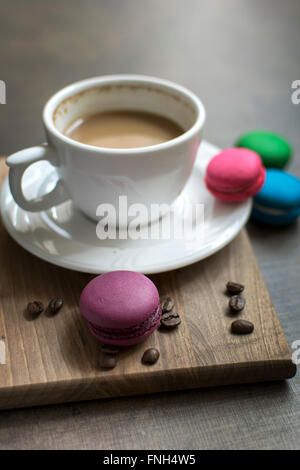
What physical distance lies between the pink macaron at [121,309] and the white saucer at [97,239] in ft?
0.25

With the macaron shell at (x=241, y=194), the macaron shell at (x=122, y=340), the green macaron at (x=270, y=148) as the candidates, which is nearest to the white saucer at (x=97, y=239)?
the macaron shell at (x=241, y=194)

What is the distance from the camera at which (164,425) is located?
809 millimetres

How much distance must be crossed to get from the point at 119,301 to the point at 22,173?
0.34m

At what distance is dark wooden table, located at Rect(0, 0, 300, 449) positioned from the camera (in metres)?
0.80

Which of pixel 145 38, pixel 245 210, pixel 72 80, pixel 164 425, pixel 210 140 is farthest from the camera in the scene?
pixel 145 38

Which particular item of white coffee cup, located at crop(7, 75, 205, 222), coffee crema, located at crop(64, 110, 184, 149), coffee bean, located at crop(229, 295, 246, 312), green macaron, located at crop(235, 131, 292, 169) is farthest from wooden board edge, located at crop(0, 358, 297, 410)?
green macaron, located at crop(235, 131, 292, 169)

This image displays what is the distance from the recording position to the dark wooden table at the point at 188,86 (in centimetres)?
80

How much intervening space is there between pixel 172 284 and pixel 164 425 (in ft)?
0.90

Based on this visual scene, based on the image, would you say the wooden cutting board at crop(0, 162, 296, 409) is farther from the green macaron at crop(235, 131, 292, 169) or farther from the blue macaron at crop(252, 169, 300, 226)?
the green macaron at crop(235, 131, 292, 169)

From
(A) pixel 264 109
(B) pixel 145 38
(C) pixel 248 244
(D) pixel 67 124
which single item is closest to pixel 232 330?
(C) pixel 248 244

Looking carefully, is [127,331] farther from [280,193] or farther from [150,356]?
[280,193]

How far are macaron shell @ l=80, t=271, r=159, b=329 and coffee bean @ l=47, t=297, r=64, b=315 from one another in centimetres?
7

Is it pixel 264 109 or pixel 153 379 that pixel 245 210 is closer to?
pixel 153 379

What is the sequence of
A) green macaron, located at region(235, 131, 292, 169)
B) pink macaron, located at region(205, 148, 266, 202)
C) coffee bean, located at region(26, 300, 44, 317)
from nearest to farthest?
coffee bean, located at region(26, 300, 44, 317) → pink macaron, located at region(205, 148, 266, 202) → green macaron, located at region(235, 131, 292, 169)
